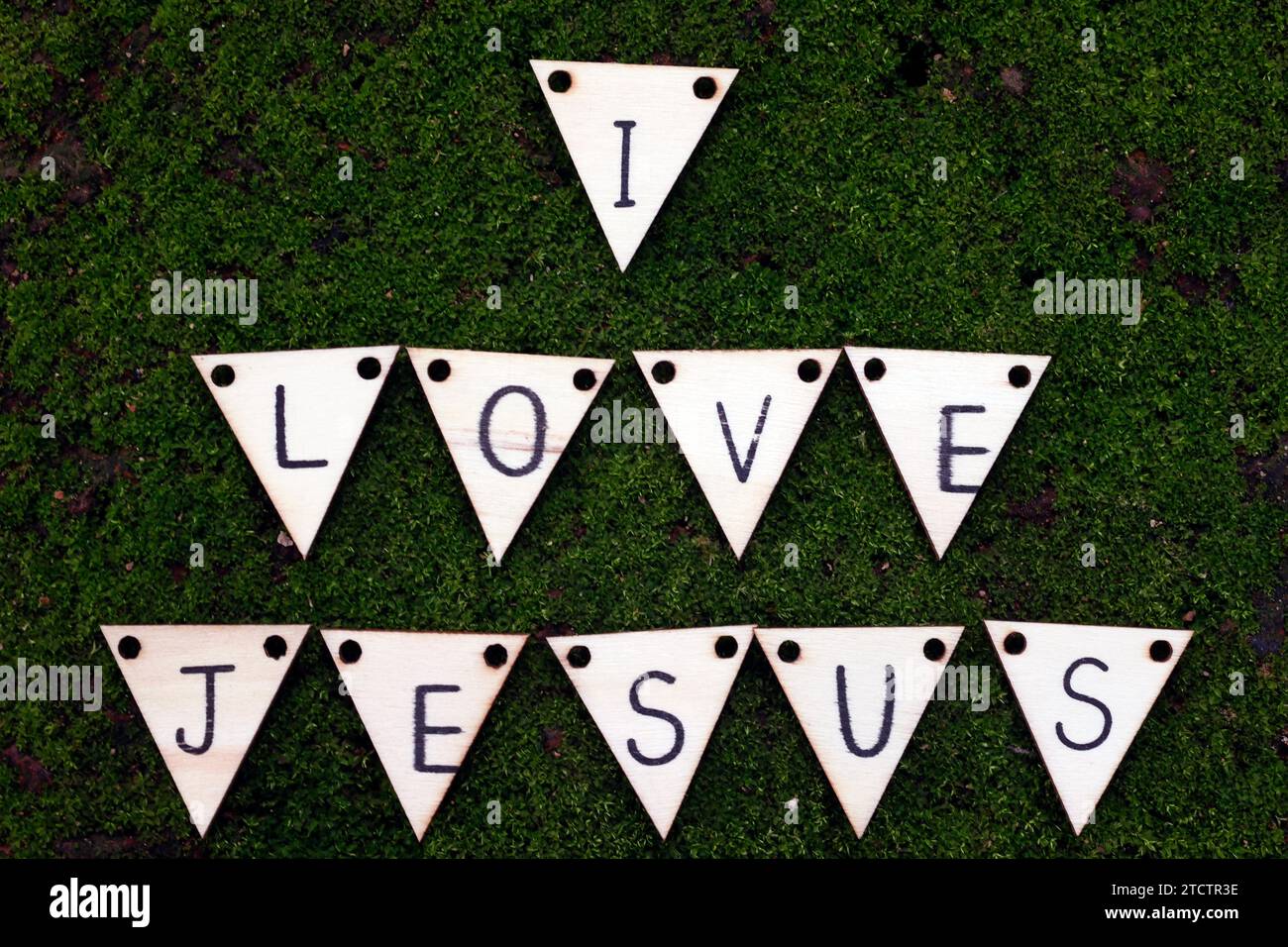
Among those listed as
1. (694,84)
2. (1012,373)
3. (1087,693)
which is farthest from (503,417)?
(1087,693)

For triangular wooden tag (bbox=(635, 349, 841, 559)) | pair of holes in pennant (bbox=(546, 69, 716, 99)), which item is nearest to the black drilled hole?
pair of holes in pennant (bbox=(546, 69, 716, 99))

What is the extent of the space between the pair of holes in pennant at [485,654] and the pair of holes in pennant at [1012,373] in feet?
5.43

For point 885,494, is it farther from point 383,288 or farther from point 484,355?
point 383,288

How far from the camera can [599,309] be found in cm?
412

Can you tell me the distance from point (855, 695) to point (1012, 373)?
130 centimetres

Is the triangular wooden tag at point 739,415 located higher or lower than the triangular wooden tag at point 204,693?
higher

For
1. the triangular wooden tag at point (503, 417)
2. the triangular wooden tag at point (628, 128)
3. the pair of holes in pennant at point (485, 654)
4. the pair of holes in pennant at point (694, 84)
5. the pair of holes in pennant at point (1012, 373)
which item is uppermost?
the pair of holes in pennant at point (694, 84)

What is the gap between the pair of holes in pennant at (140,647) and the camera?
13.1ft

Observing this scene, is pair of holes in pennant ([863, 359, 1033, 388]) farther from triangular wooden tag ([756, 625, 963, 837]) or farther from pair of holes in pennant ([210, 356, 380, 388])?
pair of holes in pennant ([210, 356, 380, 388])

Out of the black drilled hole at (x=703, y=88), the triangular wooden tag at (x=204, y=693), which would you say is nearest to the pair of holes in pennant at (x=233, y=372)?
the triangular wooden tag at (x=204, y=693)

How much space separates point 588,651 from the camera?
3.97 m

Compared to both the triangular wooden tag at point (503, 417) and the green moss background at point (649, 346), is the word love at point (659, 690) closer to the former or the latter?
the green moss background at point (649, 346)
